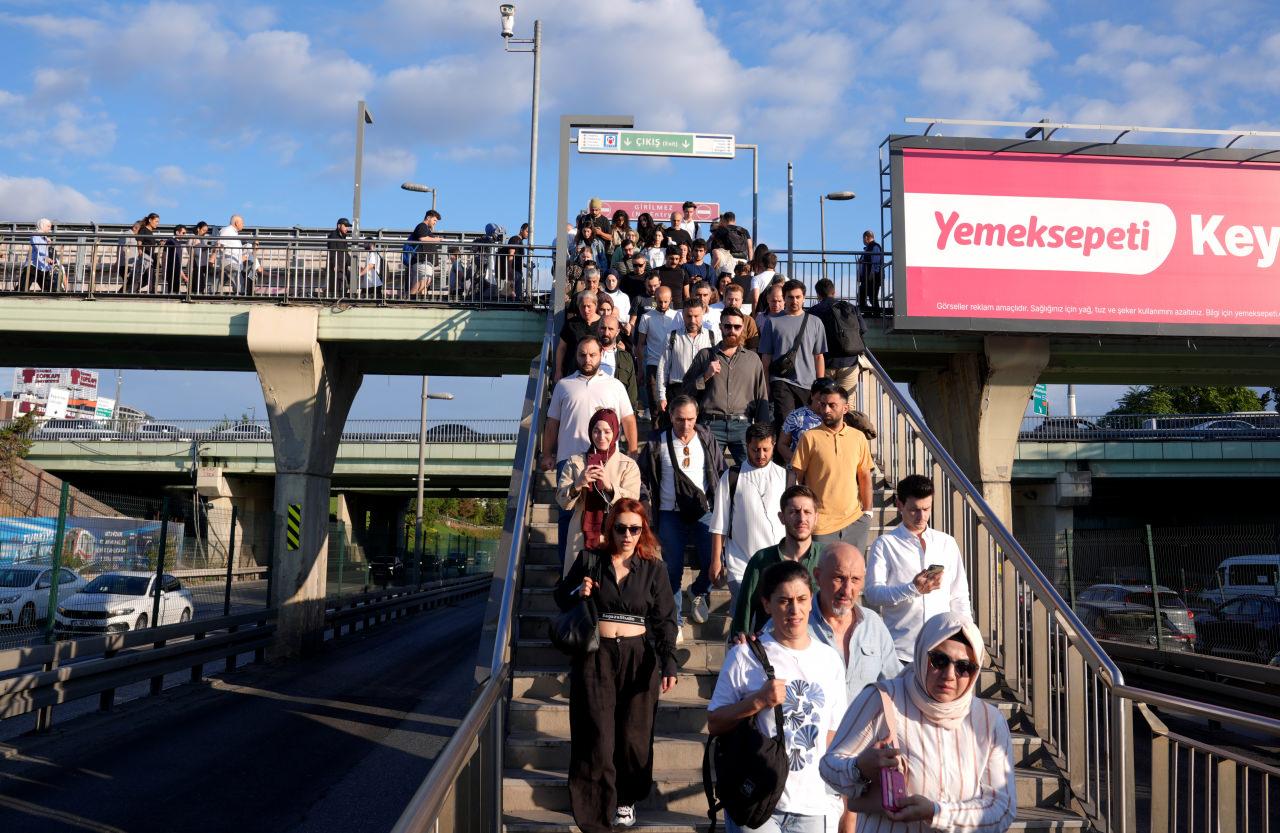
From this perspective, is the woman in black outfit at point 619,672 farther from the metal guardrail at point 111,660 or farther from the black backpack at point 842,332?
the metal guardrail at point 111,660

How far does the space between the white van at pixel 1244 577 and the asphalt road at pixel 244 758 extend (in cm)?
1181

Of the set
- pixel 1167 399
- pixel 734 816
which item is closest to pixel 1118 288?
pixel 734 816

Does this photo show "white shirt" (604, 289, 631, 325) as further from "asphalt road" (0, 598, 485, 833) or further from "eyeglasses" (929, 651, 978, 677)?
"eyeglasses" (929, 651, 978, 677)

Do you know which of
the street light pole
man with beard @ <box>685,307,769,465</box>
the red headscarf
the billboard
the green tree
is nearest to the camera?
the red headscarf

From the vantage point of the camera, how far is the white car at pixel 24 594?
421 inches

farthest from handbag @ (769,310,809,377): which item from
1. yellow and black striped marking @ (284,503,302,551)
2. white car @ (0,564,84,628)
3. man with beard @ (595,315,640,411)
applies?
yellow and black striped marking @ (284,503,302,551)

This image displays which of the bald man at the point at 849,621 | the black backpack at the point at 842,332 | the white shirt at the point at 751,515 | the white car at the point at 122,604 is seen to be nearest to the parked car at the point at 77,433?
the white car at the point at 122,604

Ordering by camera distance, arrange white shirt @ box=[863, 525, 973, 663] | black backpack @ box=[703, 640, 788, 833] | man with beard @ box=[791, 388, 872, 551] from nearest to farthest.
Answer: black backpack @ box=[703, 640, 788, 833] < white shirt @ box=[863, 525, 973, 663] < man with beard @ box=[791, 388, 872, 551]

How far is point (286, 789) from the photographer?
853 cm

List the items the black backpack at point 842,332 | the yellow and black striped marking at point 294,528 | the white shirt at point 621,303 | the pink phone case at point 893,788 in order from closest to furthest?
1. the pink phone case at point 893,788
2. the black backpack at point 842,332
3. the white shirt at point 621,303
4. the yellow and black striped marking at point 294,528

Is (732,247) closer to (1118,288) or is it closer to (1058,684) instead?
(1118,288)

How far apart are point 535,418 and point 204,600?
27.2 feet

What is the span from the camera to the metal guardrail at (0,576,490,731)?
10227mm

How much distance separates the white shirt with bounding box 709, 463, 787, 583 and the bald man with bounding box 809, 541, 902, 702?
1943mm
